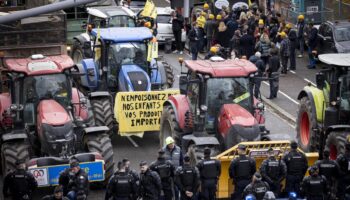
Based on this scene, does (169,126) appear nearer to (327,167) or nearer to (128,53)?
(128,53)

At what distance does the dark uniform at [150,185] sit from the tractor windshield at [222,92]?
3.02 meters

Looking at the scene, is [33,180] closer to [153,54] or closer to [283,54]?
[153,54]

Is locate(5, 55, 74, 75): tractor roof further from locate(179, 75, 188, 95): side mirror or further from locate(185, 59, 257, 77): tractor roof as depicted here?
locate(185, 59, 257, 77): tractor roof

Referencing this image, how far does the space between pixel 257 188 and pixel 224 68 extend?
420 centimetres

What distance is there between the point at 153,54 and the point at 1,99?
5.01m

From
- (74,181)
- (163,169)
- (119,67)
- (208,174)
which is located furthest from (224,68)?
(119,67)

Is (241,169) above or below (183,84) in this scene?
below

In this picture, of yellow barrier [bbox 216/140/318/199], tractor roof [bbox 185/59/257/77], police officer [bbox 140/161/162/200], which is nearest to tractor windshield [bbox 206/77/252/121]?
tractor roof [bbox 185/59/257/77]

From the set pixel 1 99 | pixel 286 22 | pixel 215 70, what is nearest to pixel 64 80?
pixel 1 99

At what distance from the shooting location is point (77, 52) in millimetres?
31969

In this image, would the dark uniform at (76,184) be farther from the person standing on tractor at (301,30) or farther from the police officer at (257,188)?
the person standing on tractor at (301,30)

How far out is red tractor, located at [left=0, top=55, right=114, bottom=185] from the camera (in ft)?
72.2

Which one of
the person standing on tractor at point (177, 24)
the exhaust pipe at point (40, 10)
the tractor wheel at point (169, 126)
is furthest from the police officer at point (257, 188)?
the person standing on tractor at point (177, 24)

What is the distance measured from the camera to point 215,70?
2292cm
